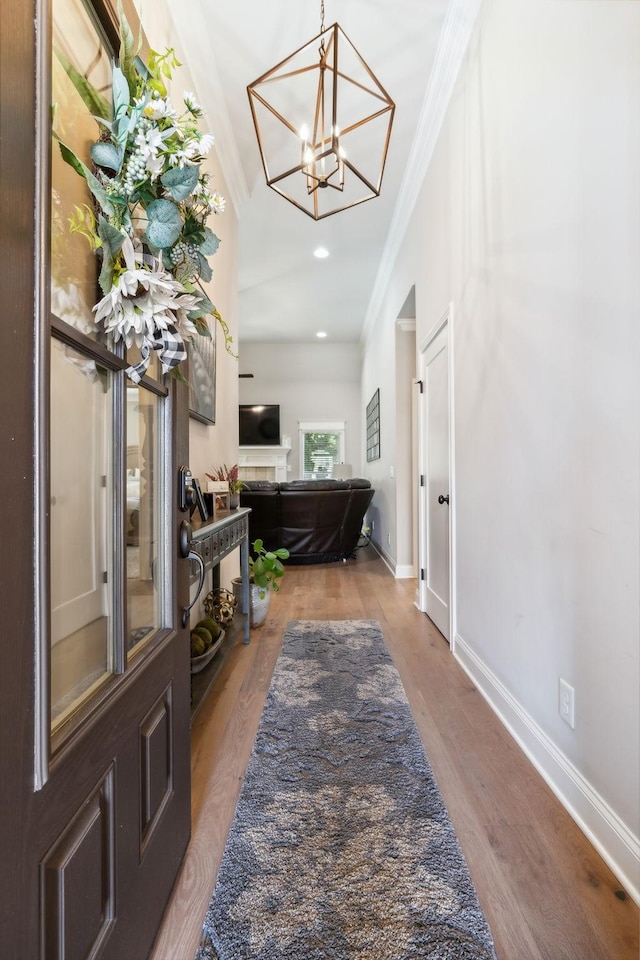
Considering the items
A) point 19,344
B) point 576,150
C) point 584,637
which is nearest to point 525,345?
point 576,150

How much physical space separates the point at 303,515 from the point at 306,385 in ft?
12.3

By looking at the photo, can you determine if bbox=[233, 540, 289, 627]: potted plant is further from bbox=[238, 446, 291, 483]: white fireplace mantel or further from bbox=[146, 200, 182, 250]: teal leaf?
bbox=[238, 446, 291, 483]: white fireplace mantel

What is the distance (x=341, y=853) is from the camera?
1156mm

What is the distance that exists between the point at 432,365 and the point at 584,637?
7.06 feet

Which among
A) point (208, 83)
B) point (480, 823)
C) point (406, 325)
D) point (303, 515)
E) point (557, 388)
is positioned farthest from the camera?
point (303, 515)

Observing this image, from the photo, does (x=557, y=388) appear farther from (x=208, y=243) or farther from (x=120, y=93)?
(x=120, y=93)

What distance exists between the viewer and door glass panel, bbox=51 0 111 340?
698 mm

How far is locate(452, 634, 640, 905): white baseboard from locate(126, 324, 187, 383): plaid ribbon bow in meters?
1.60

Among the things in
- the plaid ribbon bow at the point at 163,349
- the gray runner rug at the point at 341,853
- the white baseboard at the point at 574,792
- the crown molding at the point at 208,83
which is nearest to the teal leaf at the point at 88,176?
the plaid ribbon bow at the point at 163,349

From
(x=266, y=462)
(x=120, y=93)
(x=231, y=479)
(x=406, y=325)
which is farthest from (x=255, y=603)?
(x=266, y=462)

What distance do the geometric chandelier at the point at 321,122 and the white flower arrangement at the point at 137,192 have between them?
1426 mm

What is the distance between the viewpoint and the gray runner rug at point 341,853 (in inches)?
36.9

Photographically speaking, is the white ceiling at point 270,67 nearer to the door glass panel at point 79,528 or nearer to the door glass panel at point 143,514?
the door glass panel at point 143,514

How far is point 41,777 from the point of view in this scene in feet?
1.82
